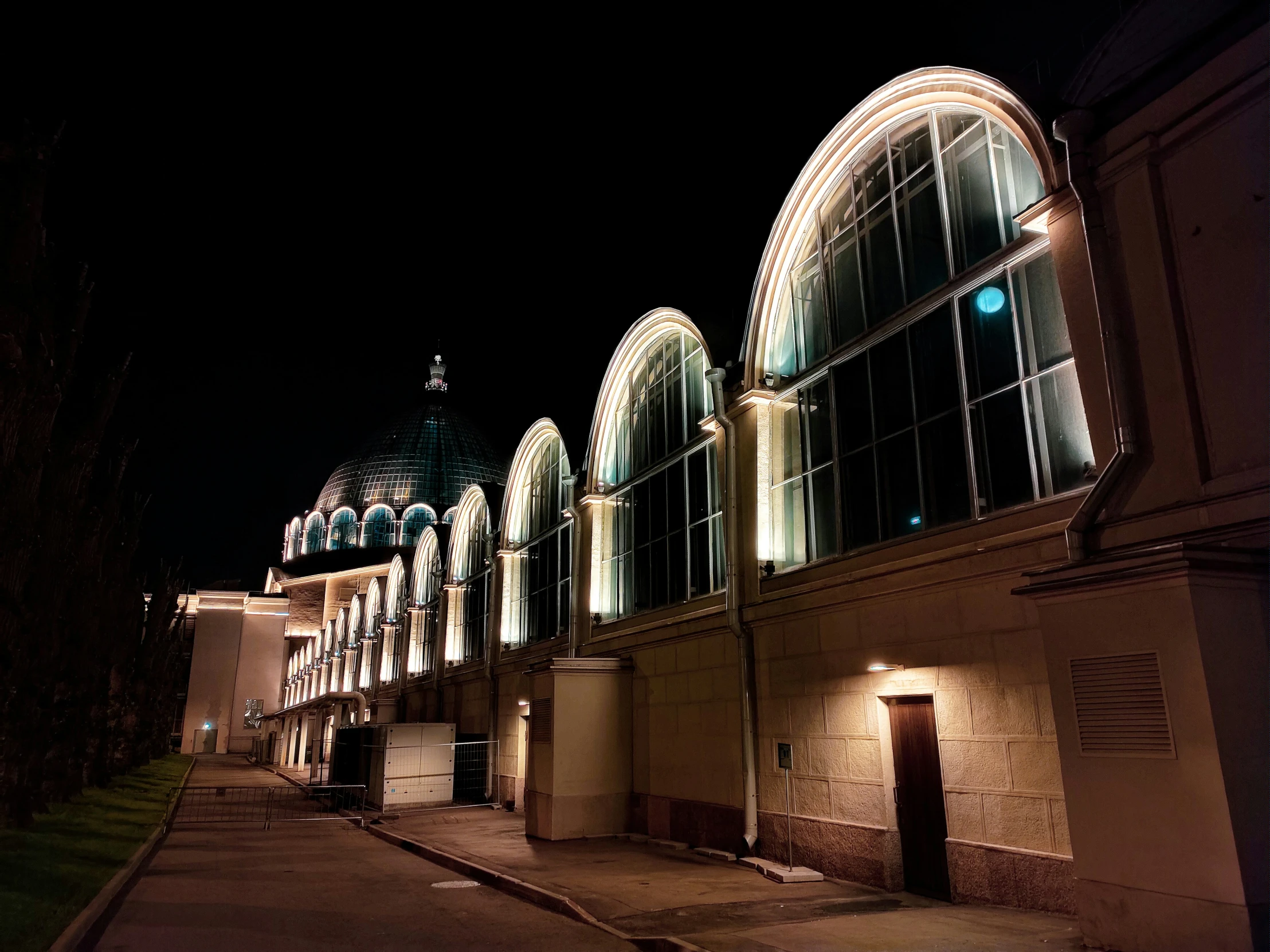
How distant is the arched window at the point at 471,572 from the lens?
31.4 m

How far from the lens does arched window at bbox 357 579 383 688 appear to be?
162 ft

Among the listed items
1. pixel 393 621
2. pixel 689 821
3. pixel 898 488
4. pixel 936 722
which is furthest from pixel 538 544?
pixel 393 621

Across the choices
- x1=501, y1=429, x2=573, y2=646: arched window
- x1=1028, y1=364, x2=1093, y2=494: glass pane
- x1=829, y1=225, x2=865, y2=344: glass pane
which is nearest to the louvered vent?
x1=1028, y1=364, x2=1093, y2=494: glass pane

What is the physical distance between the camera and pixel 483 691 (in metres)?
28.5

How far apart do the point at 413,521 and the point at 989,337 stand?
69.9 meters

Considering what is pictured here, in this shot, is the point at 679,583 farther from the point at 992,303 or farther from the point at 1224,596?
the point at 1224,596

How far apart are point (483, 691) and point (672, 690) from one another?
13.1 m

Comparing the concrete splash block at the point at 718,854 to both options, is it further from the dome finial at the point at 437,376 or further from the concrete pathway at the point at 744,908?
the dome finial at the point at 437,376

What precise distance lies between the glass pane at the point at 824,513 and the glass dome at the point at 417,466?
212 feet

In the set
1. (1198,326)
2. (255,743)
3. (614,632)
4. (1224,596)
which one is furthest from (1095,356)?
(255,743)

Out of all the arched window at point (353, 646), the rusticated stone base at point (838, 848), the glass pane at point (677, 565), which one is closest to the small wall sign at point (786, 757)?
the rusticated stone base at point (838, 848)

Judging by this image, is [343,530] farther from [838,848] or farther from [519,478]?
[838,848]

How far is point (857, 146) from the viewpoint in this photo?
13.9 meters

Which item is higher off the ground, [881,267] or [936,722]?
[881,267]
